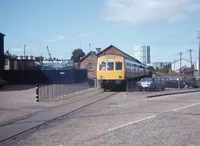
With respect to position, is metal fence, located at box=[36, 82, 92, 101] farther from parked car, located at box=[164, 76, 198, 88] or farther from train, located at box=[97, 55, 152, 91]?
parked car, located at box=[164, 76, 198, 88]

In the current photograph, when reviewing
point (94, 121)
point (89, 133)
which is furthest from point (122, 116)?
point (89, 133)

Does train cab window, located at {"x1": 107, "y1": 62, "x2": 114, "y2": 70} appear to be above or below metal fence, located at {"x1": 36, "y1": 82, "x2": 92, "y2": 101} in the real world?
above

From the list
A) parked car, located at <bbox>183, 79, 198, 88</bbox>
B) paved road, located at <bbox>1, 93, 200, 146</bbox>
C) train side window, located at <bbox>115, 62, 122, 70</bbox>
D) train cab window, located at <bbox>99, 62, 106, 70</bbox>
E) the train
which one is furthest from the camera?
parked car, located at <bbox>183, 79, 198, 88</bbox>

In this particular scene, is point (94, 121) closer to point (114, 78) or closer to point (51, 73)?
point (114, 78)

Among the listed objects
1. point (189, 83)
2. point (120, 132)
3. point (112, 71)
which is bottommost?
point (120, 132)

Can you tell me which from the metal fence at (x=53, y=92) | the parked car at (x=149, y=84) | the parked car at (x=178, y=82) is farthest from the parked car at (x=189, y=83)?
the metal fence at (x=53, y=92)

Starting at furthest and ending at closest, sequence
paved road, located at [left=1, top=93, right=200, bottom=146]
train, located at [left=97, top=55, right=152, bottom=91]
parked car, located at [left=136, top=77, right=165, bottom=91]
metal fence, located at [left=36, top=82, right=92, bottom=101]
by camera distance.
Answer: parked car, located at [left=136, top=77, right=165, bottom=91], train, located at [left=97, top=55, right=152, bottom=91], metal fence, located at [left=36, top=82, right=92, bottom=101], paved road, located at [left=1, top=93, right=200, bottom=146]

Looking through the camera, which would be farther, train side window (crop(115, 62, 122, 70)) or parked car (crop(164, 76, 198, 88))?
parked car (crop(164, 76, 198, 88))

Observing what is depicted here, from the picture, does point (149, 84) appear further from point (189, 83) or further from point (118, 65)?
point (189, 83)

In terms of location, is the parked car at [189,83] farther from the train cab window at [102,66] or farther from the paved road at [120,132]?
the paved road at [120,132]

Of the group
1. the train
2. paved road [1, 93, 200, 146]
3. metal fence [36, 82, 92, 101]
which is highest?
the train

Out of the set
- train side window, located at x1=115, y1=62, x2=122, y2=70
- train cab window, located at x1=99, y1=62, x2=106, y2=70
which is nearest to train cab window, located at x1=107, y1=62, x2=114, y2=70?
train side window, located at x1=115, y1=62, x2=122, y2=70

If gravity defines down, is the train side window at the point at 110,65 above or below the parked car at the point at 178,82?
above

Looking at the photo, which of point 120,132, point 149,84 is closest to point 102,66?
point 149,84
